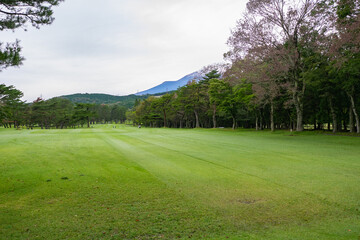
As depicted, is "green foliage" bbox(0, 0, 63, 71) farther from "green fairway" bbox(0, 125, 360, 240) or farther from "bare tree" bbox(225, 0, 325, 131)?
"bare tree" bbox(225, 0, 325, 131)

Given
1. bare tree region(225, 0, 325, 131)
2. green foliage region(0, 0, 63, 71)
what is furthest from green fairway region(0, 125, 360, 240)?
bare tree region(225, 0, 325, 131)

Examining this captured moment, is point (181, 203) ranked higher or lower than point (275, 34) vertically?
lower

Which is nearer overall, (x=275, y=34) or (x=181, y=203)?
(x=181, y=203)

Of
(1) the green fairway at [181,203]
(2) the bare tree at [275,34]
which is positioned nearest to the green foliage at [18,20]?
(1) the green fairway at [181,203]

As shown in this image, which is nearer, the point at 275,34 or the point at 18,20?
the point at 18,20

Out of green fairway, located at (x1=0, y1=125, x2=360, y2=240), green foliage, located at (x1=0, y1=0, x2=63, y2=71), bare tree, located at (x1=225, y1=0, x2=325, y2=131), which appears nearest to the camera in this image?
green fairway, located at (x1=0, y1=125, x2=360, y2=240)

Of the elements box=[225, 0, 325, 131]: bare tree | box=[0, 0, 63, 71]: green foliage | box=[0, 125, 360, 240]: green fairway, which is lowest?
box=[0, 125, 360, 240]: green fairway

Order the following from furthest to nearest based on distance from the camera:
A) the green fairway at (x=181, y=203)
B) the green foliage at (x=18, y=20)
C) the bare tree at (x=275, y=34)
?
the bare tree at (x=275, y=34)
the green foliage at (x=18, y=20)
the green fairway at (x=181, y=203)

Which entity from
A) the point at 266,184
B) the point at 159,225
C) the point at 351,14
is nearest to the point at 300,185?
the point at 266,184

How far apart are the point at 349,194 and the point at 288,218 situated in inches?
91.7

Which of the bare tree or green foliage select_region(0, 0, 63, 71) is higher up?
the bare tree

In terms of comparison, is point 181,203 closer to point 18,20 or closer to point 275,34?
point 18,20

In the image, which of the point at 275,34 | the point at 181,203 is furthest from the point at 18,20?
the point at 275,34

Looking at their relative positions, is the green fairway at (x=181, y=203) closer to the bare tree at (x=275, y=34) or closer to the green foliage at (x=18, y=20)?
the green foliage at (x=18, y=20)
